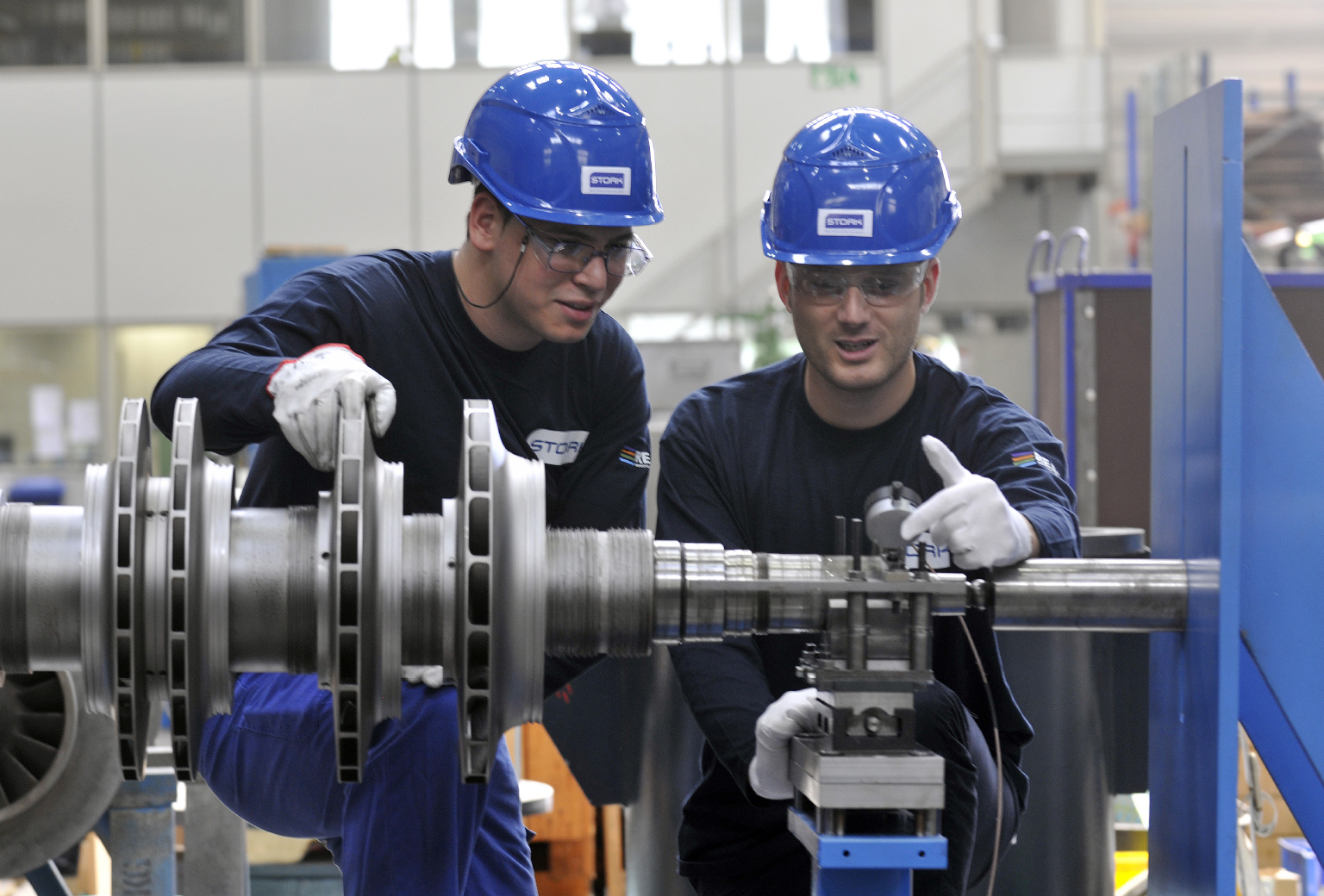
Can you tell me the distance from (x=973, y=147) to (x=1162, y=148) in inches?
311

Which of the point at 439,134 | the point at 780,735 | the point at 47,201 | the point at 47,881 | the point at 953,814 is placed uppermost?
the point at 439,134

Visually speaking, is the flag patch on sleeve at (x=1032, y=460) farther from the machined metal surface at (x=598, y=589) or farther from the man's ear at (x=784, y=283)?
the machined metal surface at (x=598, y=589)

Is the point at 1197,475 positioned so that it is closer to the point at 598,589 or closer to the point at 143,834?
the point at 598,589

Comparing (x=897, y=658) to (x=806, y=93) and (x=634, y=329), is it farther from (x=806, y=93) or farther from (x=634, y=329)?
(x=806, y=93)

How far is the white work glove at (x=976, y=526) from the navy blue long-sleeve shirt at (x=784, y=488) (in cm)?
31

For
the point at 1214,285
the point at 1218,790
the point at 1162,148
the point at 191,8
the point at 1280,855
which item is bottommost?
the point at 1280,855

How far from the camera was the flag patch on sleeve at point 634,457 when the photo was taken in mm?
1910

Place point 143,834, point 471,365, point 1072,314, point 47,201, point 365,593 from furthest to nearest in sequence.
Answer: point 47,201 < point 1072,314 < point 143,834 < point 471,365 < point 365,593

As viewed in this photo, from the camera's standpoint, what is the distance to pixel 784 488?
1.74 metres

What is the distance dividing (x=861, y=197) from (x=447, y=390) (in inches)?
24.5

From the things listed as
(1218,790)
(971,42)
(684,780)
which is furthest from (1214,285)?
(971,42)

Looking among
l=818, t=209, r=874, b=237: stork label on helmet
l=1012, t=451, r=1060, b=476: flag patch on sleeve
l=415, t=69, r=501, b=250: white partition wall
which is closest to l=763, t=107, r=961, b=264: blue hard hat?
l=818, t=209, r=874, b=237: stork label on helmet

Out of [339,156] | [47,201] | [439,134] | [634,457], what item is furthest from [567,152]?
[47,201]

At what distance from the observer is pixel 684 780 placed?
1978 mm
